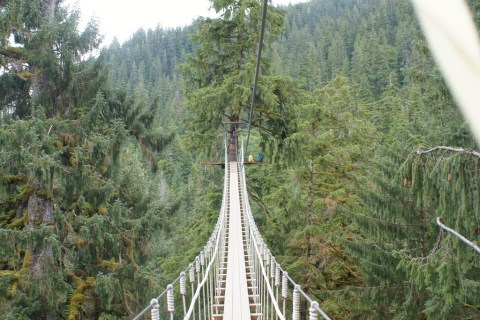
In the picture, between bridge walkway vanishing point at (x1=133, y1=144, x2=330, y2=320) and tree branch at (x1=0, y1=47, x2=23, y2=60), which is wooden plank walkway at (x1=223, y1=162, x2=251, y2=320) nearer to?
bridge walkway vanishing point at (x1=133, y1=144, x2=330, y2=320)

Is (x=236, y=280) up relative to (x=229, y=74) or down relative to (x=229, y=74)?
down

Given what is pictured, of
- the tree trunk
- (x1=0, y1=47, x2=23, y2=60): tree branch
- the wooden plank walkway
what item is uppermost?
(x1=0, y1=47, x2=23, y2=60): tree branch

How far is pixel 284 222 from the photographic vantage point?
11.3 m

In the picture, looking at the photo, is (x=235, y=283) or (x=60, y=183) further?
(x=60, y=183)

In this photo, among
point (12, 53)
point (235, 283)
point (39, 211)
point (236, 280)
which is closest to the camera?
point (235, 283)

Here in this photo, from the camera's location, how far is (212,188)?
11922 millimetres

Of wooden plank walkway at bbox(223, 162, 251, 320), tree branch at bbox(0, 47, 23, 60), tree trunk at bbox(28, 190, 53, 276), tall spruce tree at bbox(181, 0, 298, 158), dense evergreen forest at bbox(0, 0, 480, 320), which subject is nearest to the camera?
wooden plank walkway at bbox(223, 162, 251, 320)

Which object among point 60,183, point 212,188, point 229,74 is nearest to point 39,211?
point 60,183

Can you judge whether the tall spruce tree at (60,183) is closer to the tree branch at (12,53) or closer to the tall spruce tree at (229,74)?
the tree branch at (12,53)

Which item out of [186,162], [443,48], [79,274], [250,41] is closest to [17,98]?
[79,274]

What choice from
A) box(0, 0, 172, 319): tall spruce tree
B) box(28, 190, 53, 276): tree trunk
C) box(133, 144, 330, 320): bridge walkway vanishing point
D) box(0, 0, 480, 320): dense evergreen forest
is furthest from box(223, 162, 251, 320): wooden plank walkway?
box(28, 190, 53, 276): tree trunk

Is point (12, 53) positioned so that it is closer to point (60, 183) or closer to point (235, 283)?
point (60, 183)

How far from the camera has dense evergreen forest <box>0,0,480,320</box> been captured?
5.32 meters

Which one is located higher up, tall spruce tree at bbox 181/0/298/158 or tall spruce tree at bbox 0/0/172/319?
tall spruce tree at bbox 181/0/298/158
